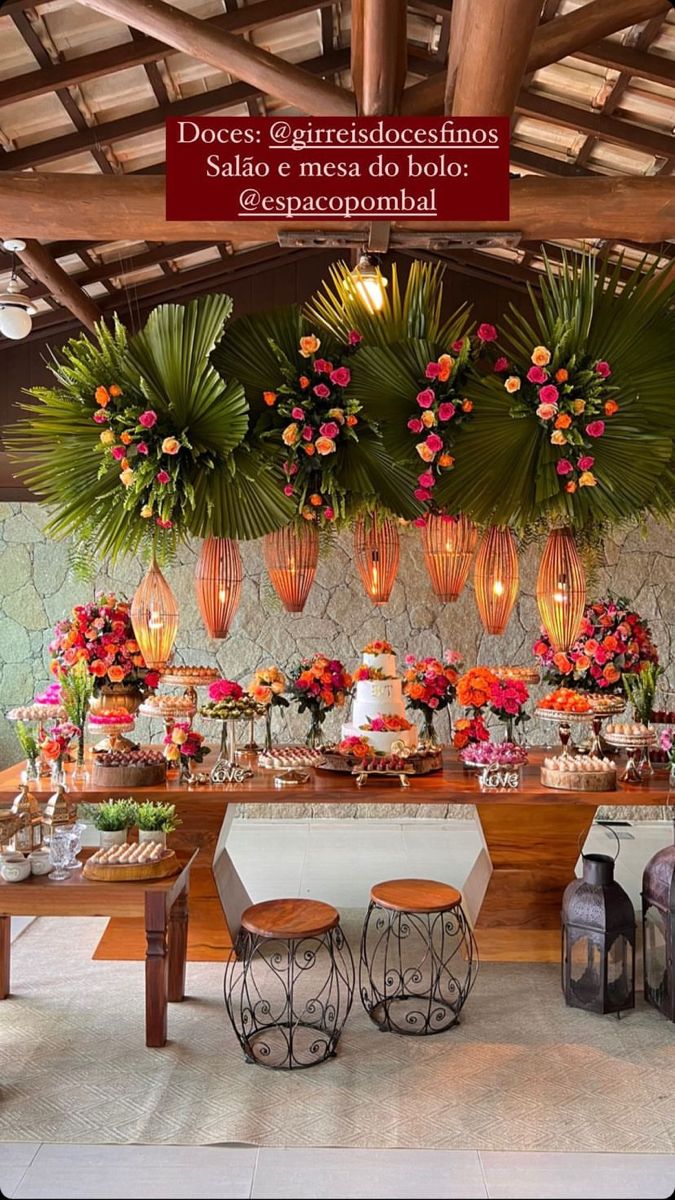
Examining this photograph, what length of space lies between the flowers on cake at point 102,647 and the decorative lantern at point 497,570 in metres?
2.21

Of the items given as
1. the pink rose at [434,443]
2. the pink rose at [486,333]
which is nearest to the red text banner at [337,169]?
the pink rose at [486,333]

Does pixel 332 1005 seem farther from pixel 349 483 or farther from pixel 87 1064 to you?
pixel 349 483

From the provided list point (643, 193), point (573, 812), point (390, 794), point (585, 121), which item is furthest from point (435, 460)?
point (585, 121)

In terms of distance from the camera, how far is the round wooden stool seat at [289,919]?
3.26 m

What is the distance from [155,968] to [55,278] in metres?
4.86

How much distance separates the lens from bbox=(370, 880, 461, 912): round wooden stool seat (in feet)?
11.4

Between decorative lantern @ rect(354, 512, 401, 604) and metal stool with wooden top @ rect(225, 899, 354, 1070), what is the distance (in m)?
1.31

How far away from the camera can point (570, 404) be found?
2545 mm

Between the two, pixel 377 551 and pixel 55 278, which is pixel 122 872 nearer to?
pixel 377 551

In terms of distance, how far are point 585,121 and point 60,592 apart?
569cm

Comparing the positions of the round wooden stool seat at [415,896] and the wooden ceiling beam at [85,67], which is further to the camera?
the wooden ceiling beam at [85,67]

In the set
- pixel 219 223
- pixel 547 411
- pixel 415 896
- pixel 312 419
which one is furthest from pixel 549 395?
pixel 415 896

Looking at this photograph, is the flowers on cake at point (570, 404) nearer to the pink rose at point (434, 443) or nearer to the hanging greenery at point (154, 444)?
the pink rose at point (434, 443)

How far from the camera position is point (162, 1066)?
3.26 metres
